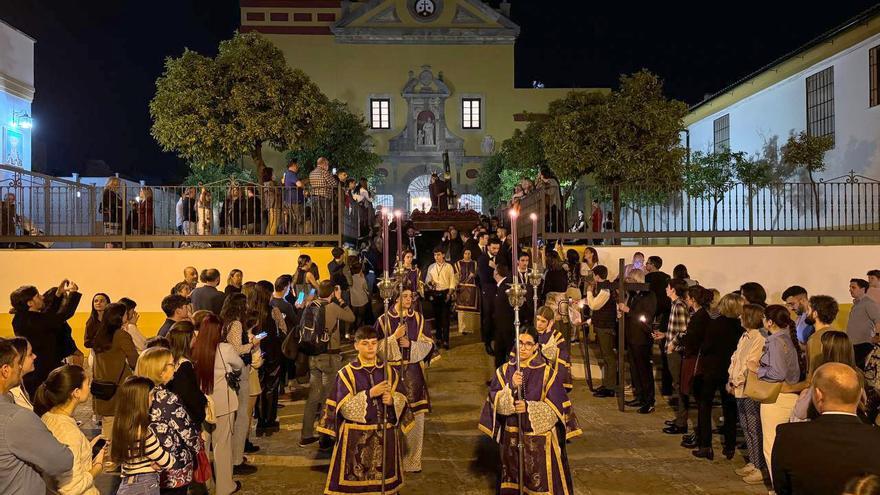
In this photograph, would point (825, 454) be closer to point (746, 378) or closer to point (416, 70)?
point (746, 378)

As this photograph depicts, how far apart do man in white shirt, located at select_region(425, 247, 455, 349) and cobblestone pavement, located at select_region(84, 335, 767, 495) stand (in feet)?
10.4

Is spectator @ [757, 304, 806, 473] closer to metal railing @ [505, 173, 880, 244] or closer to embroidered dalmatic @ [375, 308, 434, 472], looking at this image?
embroidered dalmatic @ [375, 308, 434, 472]

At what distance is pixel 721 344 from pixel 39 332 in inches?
276

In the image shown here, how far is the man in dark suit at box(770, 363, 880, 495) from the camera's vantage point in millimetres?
3695

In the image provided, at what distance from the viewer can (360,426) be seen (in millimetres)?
6500

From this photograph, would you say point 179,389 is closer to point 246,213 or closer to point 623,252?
point 246,213

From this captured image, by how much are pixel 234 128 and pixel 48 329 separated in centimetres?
1393

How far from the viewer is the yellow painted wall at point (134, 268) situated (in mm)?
14695

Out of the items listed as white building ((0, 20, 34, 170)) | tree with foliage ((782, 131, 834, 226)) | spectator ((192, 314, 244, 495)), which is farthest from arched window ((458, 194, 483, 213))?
spectator ((192, 314, 244, 495))

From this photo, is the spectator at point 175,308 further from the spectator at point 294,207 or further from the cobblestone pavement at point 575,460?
the spectator at point 294,207

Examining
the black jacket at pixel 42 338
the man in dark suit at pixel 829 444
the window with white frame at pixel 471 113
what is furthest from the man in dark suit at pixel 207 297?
the window with white frame at pixel 471 113

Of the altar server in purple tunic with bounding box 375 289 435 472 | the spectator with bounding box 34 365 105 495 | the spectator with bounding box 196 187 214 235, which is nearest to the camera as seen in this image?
the spectator with bounding box 34 365 105 495

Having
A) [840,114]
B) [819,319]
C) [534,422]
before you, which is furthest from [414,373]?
[840,114]

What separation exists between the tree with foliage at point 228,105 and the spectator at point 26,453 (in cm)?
1722
